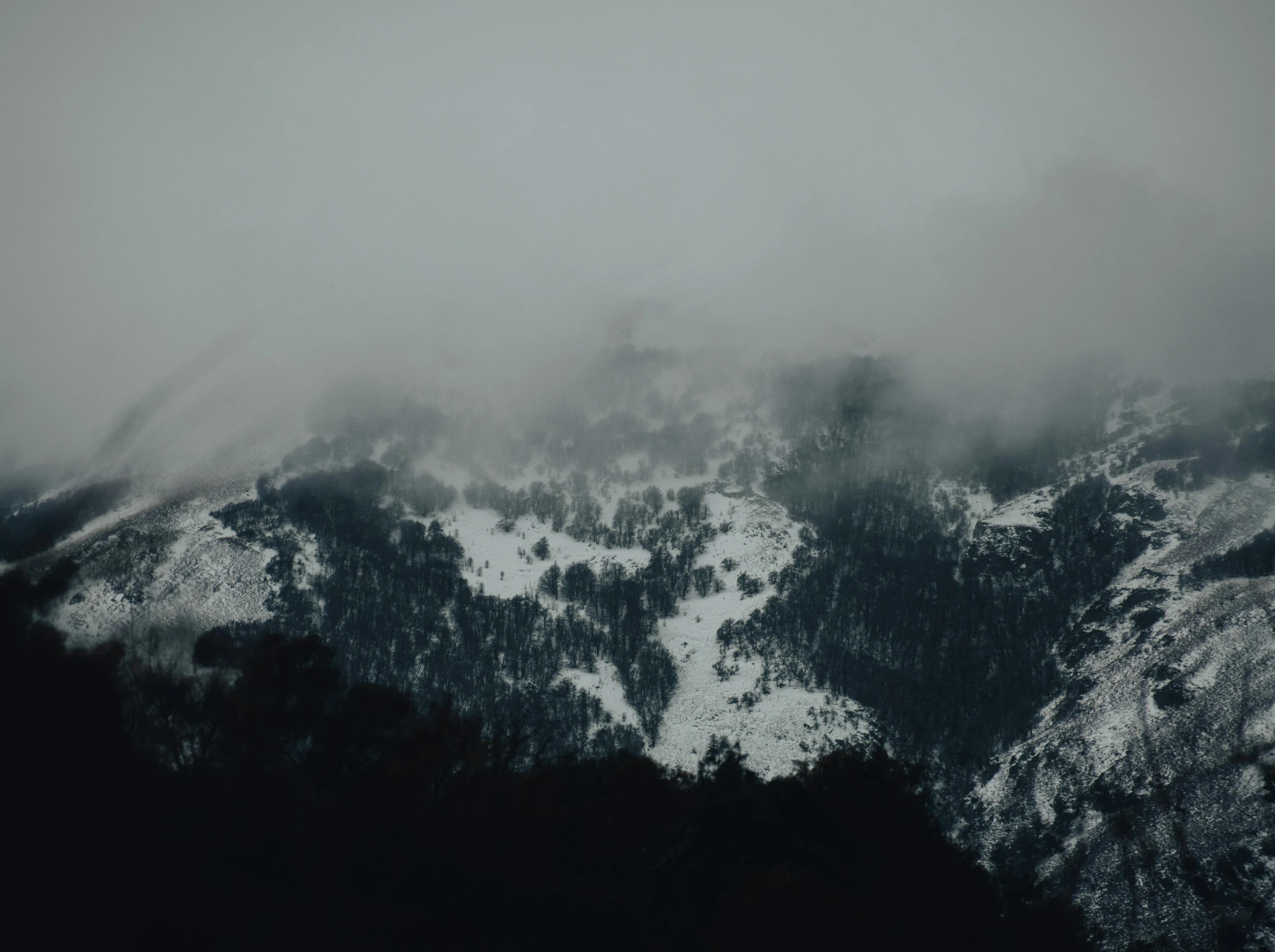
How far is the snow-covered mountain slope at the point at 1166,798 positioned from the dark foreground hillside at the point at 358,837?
73.4m

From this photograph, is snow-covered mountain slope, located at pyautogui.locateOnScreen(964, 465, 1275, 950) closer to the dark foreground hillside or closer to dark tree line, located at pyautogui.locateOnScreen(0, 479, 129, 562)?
the dark foreground hillside

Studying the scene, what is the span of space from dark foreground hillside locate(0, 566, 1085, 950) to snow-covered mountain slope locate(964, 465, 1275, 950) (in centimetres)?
7343

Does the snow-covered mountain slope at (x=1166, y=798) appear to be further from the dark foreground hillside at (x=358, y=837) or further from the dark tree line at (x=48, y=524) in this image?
the dark tree line at (x=48, y=524)

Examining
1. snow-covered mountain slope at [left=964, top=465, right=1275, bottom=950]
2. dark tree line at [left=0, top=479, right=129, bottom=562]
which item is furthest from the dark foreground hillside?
snow-covered mountain slope at [left=964, top=465, right=1275, bottom=950]

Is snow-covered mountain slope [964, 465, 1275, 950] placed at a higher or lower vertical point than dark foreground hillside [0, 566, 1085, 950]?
higher

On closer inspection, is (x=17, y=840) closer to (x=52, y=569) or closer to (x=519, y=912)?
(x=52, y=569)

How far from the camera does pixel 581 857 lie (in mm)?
41938

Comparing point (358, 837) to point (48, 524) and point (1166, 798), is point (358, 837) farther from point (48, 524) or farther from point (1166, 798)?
point (1166, 798)

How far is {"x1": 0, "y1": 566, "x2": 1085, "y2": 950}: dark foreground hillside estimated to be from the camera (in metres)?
24.7

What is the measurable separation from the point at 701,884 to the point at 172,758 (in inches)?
1049

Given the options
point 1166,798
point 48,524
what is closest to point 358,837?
point 48,524

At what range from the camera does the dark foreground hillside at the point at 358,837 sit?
2467 centimetres

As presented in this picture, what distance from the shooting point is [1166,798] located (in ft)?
482

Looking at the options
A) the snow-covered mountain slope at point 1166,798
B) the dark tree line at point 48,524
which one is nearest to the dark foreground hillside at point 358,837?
the dark tree line at point 48,524
